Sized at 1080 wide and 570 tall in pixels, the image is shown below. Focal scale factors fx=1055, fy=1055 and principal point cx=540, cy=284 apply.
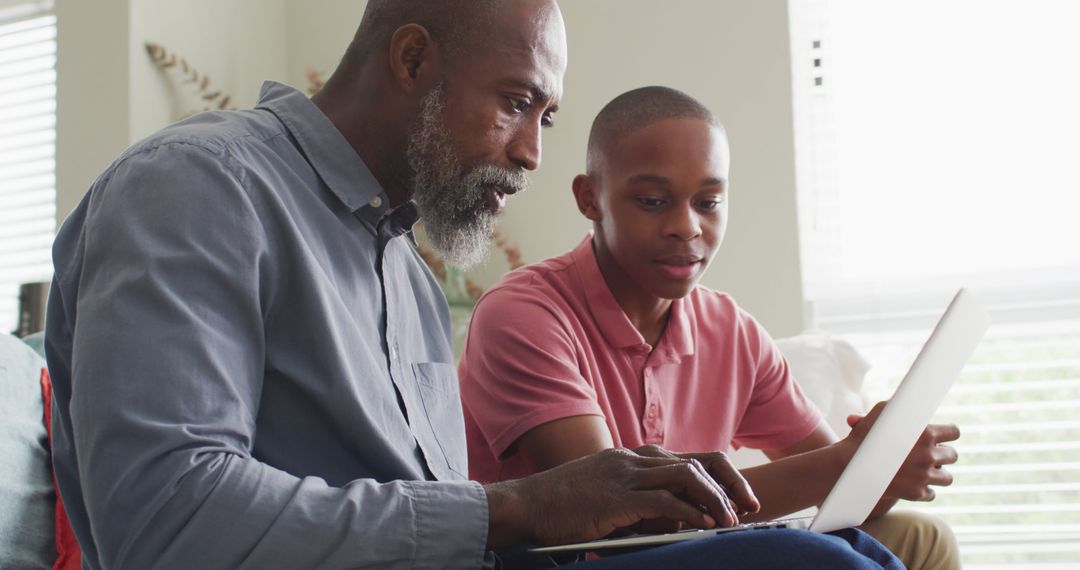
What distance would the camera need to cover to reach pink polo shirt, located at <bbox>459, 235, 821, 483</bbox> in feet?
4.92

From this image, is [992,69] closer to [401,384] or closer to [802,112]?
[802,112]

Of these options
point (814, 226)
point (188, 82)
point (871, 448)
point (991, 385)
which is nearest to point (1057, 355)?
point (991, 385)

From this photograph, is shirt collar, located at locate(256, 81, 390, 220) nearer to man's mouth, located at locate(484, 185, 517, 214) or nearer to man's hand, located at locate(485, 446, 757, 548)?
man's mouth, located at locate(484, 185, 517, 214)

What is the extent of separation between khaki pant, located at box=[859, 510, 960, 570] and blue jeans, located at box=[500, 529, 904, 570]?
81 cm

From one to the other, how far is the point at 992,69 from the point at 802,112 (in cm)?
52

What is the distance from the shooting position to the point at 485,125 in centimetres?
124

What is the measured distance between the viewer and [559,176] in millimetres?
3205

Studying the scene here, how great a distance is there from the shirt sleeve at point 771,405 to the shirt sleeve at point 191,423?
966 millimetres

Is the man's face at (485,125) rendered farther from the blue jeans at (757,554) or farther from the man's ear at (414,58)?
the blue jeans at (757,554)

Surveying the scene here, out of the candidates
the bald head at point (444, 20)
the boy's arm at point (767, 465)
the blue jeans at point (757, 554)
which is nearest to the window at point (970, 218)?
the boy's arm at point (767, 465)

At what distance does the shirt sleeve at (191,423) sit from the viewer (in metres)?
0.83

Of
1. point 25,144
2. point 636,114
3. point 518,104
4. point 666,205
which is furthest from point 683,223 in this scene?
point 25,144

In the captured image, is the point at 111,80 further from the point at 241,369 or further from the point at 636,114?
the point at 241,369

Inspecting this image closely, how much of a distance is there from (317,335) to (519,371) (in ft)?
1.77
